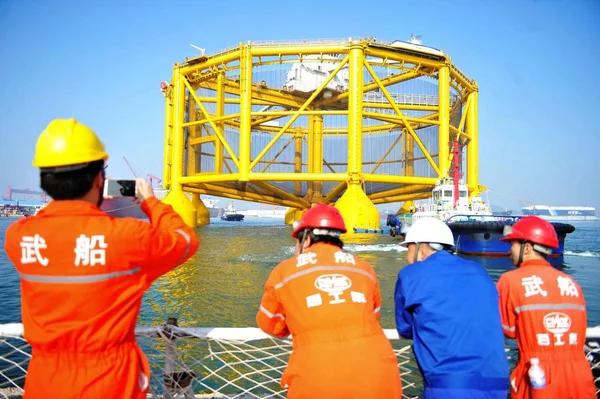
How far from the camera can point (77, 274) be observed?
142cm

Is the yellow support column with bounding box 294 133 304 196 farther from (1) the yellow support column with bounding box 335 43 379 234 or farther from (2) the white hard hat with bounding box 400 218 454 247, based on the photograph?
(2) the white hard hat with bounding box 400 218 454 247

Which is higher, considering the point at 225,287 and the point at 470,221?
the point at 470,221

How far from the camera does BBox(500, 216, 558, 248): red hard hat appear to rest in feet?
7.75

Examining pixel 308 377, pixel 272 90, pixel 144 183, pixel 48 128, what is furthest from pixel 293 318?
pixel 272 90

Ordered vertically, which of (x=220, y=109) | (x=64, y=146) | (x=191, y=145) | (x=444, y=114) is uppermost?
(x=220, y=109)

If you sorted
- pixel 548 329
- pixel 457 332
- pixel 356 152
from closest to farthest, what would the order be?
1. pixel 457 332
2. pixel 548 329
3. pixel 356 152

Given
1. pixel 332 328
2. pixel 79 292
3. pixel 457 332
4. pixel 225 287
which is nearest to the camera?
pixel 79 292

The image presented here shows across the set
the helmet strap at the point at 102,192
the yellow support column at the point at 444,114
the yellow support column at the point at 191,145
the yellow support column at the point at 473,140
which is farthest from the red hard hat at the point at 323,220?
the yellow support column at the point at 191,145

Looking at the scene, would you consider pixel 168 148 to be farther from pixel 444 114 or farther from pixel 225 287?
pixel 225 287

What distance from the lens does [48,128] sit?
1.50 meters

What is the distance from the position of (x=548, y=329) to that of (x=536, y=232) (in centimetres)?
54

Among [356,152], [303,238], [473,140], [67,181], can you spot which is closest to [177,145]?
[356,152]

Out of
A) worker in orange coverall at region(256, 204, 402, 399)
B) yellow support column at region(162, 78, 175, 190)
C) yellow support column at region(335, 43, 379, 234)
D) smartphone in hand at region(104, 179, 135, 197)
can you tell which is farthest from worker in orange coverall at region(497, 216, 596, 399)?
yellow support column at region(162, 78, 175, 190)

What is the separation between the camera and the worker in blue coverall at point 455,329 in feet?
6.15
